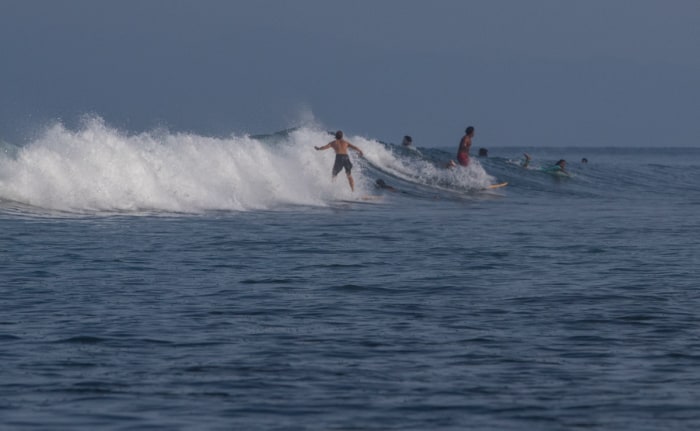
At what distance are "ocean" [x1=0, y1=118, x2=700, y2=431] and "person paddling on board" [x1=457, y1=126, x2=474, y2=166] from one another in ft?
21.5

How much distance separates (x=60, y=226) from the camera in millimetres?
19188

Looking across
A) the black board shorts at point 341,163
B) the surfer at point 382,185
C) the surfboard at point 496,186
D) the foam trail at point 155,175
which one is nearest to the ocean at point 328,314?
the foam trail at point 155,175

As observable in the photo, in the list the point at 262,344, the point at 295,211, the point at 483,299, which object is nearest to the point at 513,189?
the point at 295,211

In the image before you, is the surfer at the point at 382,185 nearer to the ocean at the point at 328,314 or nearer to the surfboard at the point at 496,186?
the surfboard at the point at 496,186

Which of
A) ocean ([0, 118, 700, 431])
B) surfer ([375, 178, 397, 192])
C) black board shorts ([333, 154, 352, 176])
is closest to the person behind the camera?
ocean ([0, 118, 700, 431])

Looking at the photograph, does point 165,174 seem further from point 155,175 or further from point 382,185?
point 382,185

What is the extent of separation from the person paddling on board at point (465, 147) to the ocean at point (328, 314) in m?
6.56

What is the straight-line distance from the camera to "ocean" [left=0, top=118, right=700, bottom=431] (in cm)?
716

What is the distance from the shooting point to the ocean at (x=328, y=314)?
23.5 ft

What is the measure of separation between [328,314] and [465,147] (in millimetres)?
22905

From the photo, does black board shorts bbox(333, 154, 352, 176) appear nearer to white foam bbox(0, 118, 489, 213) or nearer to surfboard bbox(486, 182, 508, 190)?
white foam bbox(0, 118, 489, 213)

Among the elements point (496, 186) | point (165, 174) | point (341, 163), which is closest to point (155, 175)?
point (165, 174)

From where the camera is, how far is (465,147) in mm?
32969

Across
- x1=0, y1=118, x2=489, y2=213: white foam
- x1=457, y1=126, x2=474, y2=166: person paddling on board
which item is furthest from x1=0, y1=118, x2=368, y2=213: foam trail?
x1=457, y1=126, x2=474, y2=166: person paddling on board
